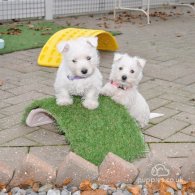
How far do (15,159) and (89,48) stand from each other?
1.25 metres

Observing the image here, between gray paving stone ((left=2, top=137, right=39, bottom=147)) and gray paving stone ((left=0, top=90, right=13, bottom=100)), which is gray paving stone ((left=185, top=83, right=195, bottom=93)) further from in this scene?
gray paving stone ((left=2, top=137, right=39, bottom=147))

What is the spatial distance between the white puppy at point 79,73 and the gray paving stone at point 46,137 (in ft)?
1.37

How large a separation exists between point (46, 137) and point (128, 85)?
40.7 inches

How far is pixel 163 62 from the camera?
855 cm

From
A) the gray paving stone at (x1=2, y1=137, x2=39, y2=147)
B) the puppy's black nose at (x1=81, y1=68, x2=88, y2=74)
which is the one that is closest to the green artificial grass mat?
the gray paving stone at (x1=2, y1=137, x2=39, y2=147)

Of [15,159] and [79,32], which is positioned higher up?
[79,32]

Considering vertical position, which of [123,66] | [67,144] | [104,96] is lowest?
[67,144]

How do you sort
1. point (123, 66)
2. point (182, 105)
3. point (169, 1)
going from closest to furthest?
point (123, 66) < point (182, 105) < point (169, 1)

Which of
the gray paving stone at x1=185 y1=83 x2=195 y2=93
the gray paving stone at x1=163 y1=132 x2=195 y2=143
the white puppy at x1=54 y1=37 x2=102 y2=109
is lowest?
the gray paving stone at x1=163 y1=132 x2=195 y2=143

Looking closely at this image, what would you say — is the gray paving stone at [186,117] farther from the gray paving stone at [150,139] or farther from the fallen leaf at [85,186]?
the fallen leaf at [85,186]

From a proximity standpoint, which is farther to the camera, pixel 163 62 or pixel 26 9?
pixel 26 9

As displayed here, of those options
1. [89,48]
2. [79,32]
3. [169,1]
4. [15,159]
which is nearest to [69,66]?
[89,48]

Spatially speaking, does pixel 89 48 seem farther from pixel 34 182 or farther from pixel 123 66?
pixel 34 182

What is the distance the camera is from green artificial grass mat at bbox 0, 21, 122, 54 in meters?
9.30
